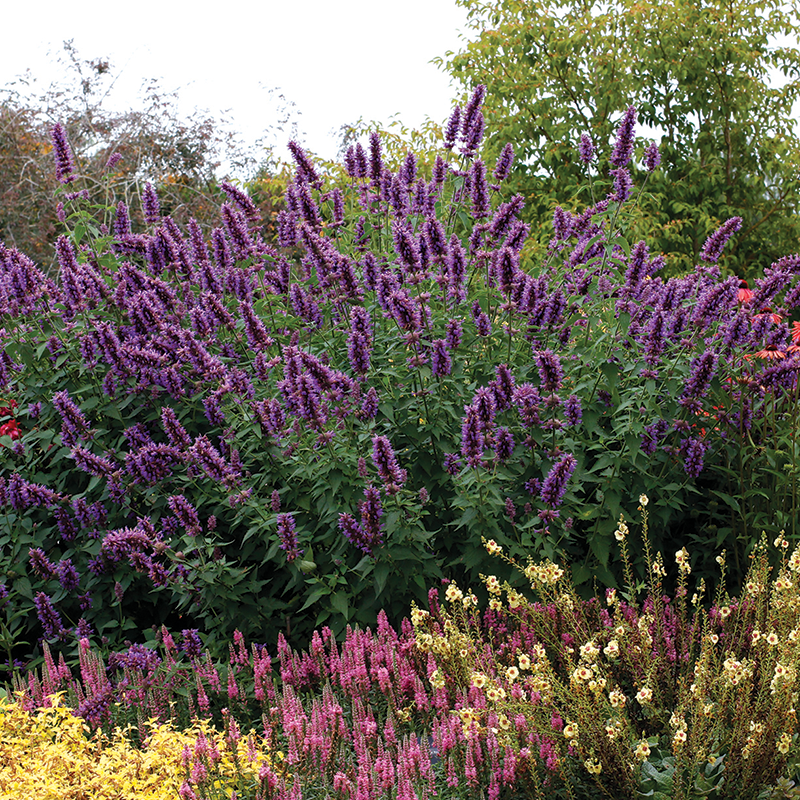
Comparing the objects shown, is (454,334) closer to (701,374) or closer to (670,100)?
(701,374)

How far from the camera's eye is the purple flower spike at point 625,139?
5.82 m

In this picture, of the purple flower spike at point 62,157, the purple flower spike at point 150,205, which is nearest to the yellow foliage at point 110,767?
the purple flower spike at point 150,205

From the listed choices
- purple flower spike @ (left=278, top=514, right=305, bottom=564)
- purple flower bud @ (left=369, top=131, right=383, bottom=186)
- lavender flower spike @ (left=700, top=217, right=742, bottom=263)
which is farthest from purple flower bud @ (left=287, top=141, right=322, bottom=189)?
lavender flower spike @ (left=700, top=217, right=742, bottom=263)

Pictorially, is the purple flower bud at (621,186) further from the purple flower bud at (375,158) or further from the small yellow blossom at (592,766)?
the small yellow blossom at (592,766)

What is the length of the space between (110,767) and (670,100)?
1483cm

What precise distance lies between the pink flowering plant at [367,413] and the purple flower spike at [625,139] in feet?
0.09

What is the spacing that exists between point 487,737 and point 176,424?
2.60 meters

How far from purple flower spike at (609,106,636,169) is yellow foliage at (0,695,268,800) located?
165 inches

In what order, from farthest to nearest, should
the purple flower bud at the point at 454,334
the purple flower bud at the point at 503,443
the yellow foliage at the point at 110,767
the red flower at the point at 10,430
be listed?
the red flower at the point at 10,430 → the purple flower bud at the point at 454,334 → the purple flower bud at the point at 503,443 → the yellow foliage at the point at 110,767

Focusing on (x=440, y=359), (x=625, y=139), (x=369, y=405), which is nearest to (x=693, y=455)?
(x=440, y=359)

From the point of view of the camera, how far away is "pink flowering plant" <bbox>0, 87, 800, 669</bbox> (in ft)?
16.6

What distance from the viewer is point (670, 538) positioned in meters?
6.19

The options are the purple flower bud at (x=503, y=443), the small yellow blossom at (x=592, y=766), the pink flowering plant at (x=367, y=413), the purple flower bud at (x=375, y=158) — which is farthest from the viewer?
the purple flower bud at (x=375, y=158)

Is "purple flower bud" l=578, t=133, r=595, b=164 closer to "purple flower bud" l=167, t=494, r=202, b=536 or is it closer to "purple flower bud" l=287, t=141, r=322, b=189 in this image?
Result: "purple flower bud" l=287, t=141, r=322, b=189
